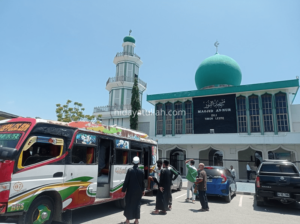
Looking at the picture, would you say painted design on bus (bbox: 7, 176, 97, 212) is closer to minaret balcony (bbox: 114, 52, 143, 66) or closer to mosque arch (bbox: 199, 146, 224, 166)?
mosque arch (bbox: 199, 146, 224, 166)

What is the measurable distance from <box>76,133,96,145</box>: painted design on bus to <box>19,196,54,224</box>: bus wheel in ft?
5.23

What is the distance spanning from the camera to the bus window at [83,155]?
6027 mm

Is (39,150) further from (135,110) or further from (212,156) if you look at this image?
(212,156)

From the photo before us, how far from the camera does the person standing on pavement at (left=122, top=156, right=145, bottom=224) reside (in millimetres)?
5695

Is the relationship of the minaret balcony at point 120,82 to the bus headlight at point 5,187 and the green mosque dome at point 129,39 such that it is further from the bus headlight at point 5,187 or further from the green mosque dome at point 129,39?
the bus headlight at point 5,187

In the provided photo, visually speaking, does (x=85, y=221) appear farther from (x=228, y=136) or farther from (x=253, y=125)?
(x=253, y=125)

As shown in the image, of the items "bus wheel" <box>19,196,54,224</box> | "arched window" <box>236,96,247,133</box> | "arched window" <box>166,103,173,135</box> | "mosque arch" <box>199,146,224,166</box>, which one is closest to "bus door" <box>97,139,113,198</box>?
"bus wheel" <box>19,196,54,224</box>

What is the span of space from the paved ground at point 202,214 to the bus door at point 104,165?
71 centimetres

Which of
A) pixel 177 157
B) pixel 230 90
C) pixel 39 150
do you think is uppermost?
Result: pixel 230 90

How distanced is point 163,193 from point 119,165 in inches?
66.4

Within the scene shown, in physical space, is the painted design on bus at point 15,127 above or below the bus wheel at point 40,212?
above

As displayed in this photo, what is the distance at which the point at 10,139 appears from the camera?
4.96 metres

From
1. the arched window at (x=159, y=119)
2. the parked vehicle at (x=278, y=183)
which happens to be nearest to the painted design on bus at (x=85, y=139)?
the parked vehicle at (x=278, y=183)

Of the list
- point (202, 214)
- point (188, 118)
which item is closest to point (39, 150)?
point (202, 214)
